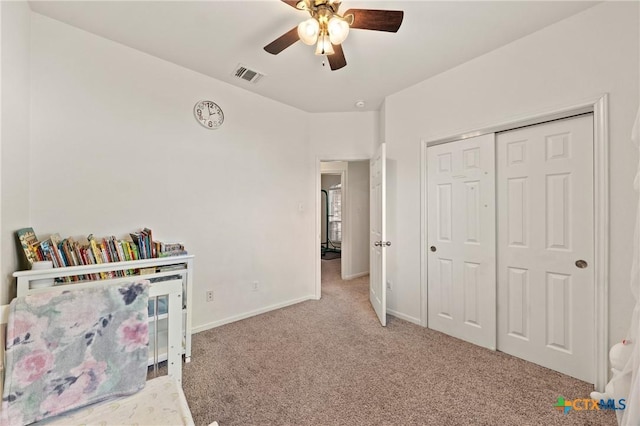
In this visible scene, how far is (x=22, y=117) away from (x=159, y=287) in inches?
60.0

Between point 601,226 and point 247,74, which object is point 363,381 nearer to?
point 601,226

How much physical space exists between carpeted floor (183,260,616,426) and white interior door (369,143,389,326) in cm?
32

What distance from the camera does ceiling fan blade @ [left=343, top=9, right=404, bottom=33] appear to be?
54.9 inches

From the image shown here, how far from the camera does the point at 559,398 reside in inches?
64.1

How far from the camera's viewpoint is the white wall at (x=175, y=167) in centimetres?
187

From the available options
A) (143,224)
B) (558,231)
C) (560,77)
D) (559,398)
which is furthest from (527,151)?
(143,224)

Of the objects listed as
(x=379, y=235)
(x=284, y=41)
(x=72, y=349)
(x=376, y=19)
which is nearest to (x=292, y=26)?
(x=284, y=41)

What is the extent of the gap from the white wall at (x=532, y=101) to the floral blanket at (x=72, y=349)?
8.08ft

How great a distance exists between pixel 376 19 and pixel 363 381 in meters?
2.34

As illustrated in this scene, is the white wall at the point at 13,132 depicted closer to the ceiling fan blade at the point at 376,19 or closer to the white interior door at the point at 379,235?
the ceiling fan blade at the point at 376,19

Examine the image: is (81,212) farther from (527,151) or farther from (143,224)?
(527,151)

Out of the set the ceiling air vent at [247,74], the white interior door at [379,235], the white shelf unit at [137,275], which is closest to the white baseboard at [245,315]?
the white shelf unit at [137,275]

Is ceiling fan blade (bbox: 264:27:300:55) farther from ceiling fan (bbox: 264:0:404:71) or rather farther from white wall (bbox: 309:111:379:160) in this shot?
white wall (bbox: 309:111:379:160)

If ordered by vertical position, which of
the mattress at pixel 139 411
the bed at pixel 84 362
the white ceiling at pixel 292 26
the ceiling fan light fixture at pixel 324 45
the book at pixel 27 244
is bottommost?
the mattress at pixel 139 411
